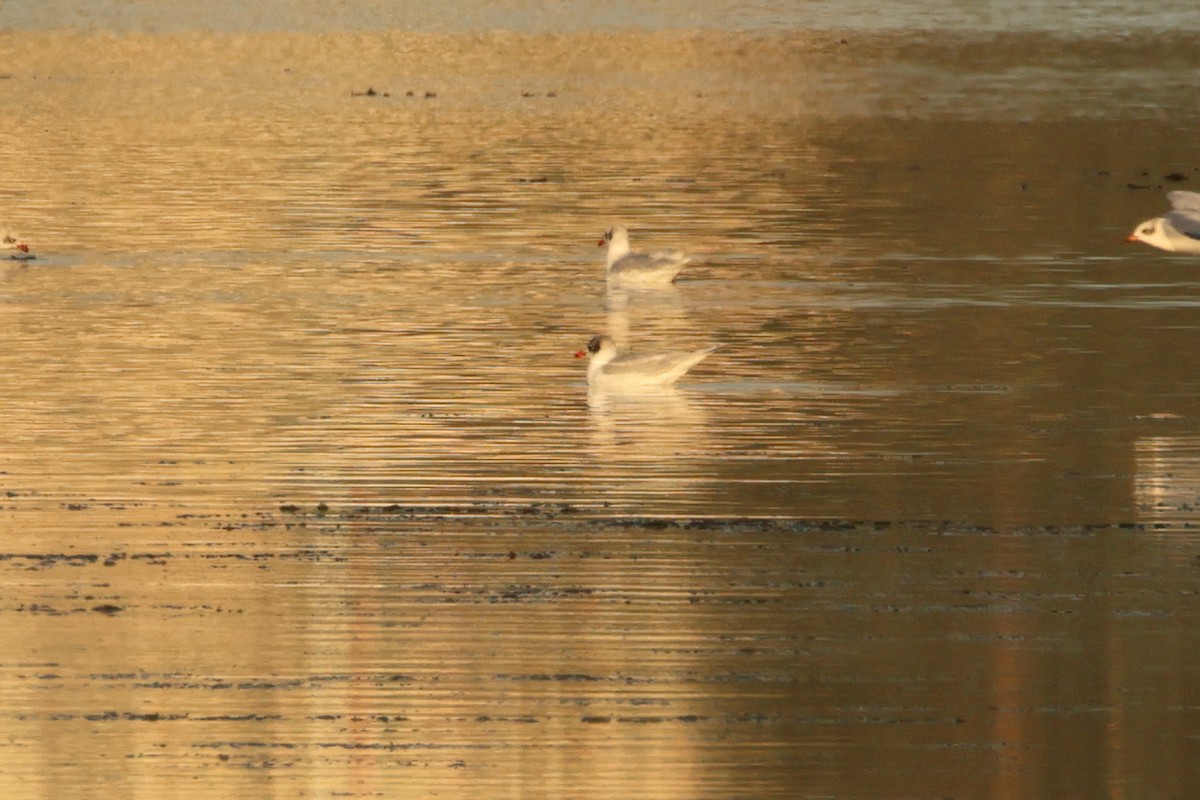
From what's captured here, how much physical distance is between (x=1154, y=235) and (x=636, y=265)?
5.35m

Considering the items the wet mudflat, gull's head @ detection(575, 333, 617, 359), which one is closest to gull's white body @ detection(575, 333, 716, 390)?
gull's head @ detection(575, 333, 617, 359)

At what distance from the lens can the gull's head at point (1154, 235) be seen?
2820 cm

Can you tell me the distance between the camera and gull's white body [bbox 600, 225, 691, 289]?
90.7 feet

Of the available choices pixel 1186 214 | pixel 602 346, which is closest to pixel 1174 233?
pixel 1186 214

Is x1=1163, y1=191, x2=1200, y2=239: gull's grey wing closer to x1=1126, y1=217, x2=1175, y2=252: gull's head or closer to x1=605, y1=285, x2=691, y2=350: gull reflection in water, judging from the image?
x1=1126, y1=217, x2=1175, y2=252: gull's head

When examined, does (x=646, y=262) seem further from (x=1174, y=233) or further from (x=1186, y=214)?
(x=1186, y=214)

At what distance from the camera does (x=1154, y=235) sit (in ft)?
92.7

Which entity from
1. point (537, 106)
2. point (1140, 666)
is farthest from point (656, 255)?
point (537, 106)

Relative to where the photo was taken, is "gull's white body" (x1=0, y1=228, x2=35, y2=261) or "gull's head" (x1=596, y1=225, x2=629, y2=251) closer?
"gull's head" (x1=596, y1=225, x2=629, y2=251)

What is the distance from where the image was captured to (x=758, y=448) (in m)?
18.6

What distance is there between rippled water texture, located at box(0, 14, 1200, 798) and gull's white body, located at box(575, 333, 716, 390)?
0.20m

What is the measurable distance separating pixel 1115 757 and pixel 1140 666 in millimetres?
1545

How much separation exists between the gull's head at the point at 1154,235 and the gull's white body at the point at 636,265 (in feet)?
15.2

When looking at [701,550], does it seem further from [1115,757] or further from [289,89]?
[289,89]
